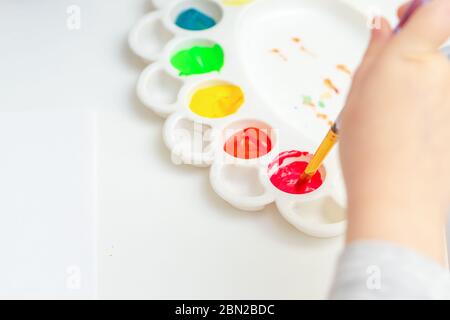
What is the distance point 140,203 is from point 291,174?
0.14m

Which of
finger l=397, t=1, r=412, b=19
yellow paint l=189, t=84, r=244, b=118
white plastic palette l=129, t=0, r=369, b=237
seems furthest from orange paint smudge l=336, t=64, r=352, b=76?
finger l=397, t=1, r=412, b=19

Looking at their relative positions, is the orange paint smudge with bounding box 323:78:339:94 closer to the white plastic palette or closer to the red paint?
the white plastic palette

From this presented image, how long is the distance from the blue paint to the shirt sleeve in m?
0.39

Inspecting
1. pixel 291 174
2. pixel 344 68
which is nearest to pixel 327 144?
pixel 291 174

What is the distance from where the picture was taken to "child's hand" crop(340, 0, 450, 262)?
382 mm

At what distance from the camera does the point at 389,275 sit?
36 cm

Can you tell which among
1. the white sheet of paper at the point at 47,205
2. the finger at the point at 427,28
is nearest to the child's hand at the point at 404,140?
the finger at the point at 427,28

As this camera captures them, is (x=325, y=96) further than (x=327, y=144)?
Yes

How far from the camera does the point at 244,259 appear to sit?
526mm

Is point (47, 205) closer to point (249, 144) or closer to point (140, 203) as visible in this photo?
point (140, 203)

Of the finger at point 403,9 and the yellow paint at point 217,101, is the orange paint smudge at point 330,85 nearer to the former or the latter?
the yellow paint at point 217,101

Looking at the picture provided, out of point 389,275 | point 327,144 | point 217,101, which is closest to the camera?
point 389,275
